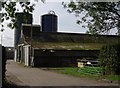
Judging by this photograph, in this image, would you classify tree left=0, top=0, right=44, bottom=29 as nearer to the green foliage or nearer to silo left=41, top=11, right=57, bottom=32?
the green foliage

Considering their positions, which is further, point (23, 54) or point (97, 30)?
point (23, 54)

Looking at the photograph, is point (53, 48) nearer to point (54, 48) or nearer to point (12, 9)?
point (54, 48)

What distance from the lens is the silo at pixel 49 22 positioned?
74.9 meters

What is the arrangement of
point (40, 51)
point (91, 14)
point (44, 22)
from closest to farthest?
1. point (91, 14)
2. point (40, 51)
3. point (44, 22)

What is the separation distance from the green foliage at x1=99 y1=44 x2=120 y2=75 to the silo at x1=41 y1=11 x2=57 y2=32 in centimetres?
4588

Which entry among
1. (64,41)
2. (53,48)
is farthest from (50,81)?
(64,41)

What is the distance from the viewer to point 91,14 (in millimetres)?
Result: 27109

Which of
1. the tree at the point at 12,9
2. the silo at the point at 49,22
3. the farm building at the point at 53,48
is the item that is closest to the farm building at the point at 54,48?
the farm building at the point at 53,48

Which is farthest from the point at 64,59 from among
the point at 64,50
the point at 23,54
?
the point at 23,54

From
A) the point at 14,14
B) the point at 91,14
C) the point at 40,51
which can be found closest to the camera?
the point at 14,14

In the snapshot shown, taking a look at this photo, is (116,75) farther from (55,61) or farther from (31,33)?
(31,33)

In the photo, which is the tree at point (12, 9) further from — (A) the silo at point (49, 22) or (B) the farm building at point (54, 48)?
(A) the silo at point (49, 22)

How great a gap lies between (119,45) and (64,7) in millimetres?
5340

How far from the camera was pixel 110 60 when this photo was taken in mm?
28094
